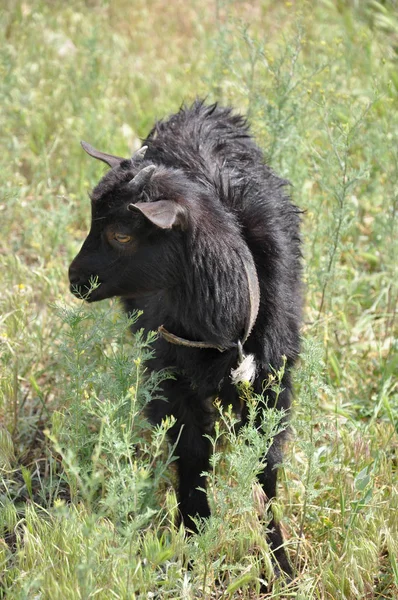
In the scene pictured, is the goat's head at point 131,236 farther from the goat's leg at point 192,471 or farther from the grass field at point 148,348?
the goat's leg at point 192,471

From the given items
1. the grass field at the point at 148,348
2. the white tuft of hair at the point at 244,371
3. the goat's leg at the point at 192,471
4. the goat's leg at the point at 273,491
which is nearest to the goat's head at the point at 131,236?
the grass field at the point at 148,348

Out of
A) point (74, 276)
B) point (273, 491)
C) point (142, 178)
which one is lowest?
point (273, 491)

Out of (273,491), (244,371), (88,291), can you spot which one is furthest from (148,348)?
(273,491)

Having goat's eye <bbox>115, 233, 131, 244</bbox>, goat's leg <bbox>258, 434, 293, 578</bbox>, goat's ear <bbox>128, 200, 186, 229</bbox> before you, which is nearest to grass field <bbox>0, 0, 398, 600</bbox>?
goat's leg <bbox>258, 434, 293, 578</bbox>

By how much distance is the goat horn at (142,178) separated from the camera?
3010 millimetres

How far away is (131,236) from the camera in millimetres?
3062

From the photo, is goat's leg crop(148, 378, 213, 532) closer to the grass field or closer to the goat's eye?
the grass field

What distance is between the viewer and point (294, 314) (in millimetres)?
3441

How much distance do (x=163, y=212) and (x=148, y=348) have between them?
72 cm

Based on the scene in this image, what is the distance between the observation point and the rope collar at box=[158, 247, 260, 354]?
10.1 feet

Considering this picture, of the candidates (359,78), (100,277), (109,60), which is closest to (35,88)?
(109,60)

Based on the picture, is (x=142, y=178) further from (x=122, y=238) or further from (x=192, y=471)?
(x=192, y=471)

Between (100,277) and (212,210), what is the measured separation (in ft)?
1.73

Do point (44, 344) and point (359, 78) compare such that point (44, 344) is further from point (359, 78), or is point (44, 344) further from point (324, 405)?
point (359, 78)
